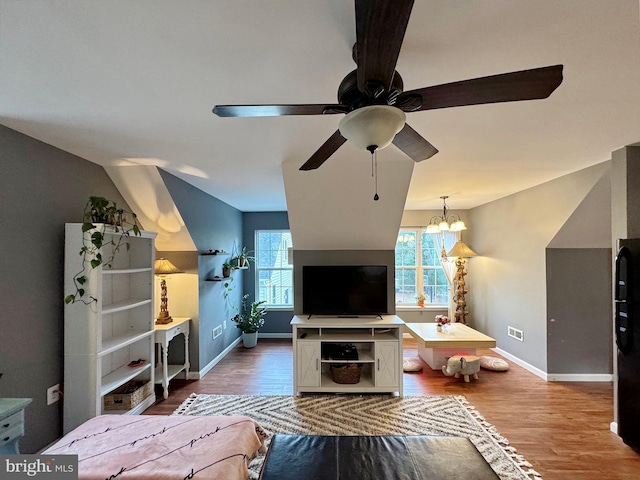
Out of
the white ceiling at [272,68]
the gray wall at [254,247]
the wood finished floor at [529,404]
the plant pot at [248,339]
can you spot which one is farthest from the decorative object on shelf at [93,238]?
the gray wall at [254,247]

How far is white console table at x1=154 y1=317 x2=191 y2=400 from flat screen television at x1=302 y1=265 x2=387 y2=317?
1578 millimetres

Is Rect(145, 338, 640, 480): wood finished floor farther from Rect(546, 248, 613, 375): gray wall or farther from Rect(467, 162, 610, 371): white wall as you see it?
Rect(467, 162, 610, 371): white wall

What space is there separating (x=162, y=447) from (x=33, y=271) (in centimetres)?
168

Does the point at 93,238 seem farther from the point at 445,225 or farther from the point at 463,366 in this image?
the point at 445,225

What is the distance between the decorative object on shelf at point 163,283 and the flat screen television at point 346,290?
64.5 inches

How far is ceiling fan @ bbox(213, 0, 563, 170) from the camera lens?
0.78m

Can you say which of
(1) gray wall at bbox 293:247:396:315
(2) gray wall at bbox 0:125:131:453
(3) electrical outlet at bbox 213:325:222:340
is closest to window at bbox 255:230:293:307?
(3) electrical outlet at bbox 213:325:222:340

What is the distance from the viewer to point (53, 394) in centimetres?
233

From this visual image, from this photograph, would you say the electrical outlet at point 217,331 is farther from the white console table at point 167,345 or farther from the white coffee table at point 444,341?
the white coffee table at point 444,341

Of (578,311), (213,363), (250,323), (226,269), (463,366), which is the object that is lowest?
(213,363)

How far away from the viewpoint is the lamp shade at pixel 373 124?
105 centimetres

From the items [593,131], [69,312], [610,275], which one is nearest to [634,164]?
[593,131]

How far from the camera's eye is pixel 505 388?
3430 mm

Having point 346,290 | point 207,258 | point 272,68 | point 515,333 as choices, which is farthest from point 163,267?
point 515,333
